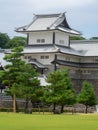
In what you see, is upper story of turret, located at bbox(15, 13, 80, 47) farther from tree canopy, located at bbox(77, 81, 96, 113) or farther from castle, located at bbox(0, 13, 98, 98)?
tree canopy, located at bbox(77, 81, 96, 113)

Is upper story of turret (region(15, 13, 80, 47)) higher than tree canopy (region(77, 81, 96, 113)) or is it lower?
higher

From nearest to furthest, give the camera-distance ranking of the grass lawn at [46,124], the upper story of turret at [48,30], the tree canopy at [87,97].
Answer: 1. the grass lawn at [46,124]
2. the tree canopy at [87,97]
3. the upper story of turret at [48,30]

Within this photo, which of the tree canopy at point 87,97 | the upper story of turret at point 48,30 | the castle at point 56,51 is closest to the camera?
the tree canopy at point 87,97

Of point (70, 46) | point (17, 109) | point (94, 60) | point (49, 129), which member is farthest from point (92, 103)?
point (49, 129)

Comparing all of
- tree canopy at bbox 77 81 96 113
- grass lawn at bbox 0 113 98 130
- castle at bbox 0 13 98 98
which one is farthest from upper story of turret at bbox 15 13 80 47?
grass lawn at bbox 0 113 98 130

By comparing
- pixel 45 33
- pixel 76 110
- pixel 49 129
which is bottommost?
pixel 76 110

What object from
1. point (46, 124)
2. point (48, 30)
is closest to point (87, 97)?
point (48, 30)

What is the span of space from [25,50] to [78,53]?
7.51m

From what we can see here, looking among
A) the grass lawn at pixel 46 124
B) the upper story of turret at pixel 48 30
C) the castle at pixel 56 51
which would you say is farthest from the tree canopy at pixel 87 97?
the grass lawn at pixel 46 124

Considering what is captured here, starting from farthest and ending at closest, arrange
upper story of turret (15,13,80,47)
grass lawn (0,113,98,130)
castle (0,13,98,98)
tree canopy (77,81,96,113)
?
1. upper story of turret (15,13,80,47)
2. castle (0,13,98,98)
3. tree canopy (77,81,96,113)
4. grass lawn (0,113,98,130)

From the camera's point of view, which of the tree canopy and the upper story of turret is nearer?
the tree canopy

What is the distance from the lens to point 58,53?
55.2 m

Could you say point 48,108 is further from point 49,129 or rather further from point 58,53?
point 49,129

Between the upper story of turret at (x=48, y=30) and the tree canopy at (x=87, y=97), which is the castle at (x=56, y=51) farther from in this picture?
the tree canopy at (x=87, y=97)
